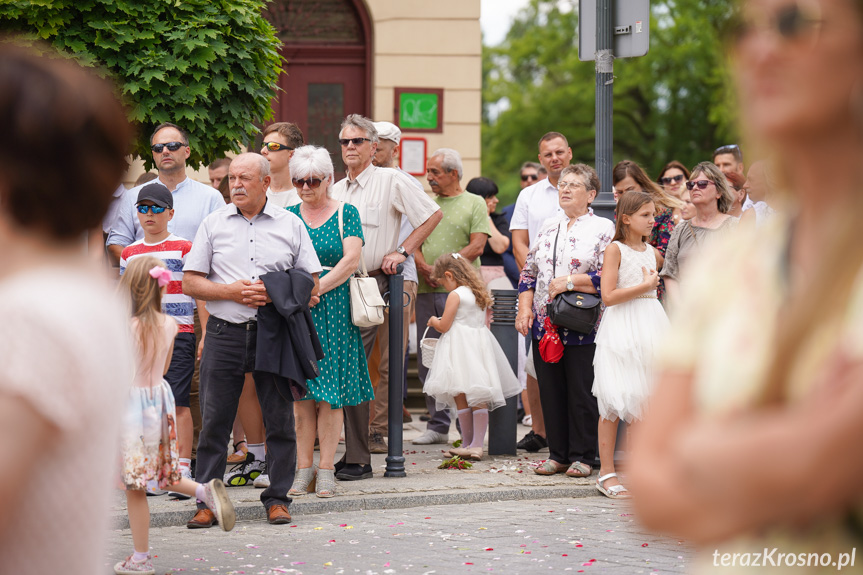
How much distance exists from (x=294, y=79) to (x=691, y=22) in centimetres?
2721

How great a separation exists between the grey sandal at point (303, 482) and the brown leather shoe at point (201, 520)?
2.65 ft

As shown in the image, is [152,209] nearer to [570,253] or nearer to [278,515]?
[278,515]

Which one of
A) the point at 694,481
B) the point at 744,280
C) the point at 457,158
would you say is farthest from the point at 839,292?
the point at 457,158

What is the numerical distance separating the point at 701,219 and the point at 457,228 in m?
2.49

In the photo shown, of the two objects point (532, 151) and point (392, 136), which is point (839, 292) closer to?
point (392, 136)

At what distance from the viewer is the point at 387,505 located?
7258mm

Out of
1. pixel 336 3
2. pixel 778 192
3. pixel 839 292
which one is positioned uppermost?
pixel 336 3

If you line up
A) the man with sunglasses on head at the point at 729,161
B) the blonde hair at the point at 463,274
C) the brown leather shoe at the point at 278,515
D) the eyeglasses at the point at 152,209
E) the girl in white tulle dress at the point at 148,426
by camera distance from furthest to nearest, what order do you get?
1. the man with sunglasses on head at the point at 729,161
2. the blonde hair at the point at 463,274
3. the eyeglasses at the point at 152,209
4. the brown leather shoe at the point at 278,515
5. the girl in white tulle dress at the point at 148,426

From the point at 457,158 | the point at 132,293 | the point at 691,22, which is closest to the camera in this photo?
the point at 132,293

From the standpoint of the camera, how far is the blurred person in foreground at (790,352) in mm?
1271

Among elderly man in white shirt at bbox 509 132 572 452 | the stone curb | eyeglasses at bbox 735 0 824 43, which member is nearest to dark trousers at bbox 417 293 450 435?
elderly man in white shirt at bbox 509 132 572 452

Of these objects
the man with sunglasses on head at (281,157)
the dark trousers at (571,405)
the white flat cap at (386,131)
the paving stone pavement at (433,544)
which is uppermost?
the white flat cap at (386,131)

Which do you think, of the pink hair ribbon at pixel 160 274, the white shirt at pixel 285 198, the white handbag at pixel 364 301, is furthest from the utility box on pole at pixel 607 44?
the pink hair ribbon at pixel 160 274

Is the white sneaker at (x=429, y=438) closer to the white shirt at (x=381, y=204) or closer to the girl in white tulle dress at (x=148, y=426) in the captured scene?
the white shirt at (x=381, y=204)
